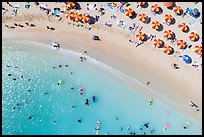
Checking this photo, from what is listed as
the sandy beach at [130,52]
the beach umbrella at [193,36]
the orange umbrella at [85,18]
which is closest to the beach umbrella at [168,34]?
the sandy beach at [130,52]

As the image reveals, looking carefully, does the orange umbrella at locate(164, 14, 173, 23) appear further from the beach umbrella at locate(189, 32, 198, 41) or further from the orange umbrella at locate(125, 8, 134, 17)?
the orange umbrella at locate(125, 8, 134, 17)

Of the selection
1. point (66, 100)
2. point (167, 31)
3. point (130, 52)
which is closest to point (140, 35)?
point (130, 52)

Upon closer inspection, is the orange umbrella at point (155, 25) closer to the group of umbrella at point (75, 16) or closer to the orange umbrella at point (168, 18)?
the orange umbrella at point (168, 18)

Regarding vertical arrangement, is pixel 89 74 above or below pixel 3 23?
below

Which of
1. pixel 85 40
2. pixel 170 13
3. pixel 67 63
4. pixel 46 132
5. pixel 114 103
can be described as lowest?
pixel 46 132

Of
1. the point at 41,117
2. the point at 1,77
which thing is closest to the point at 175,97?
the point at 41,117

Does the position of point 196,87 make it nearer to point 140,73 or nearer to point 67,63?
point 140,73
